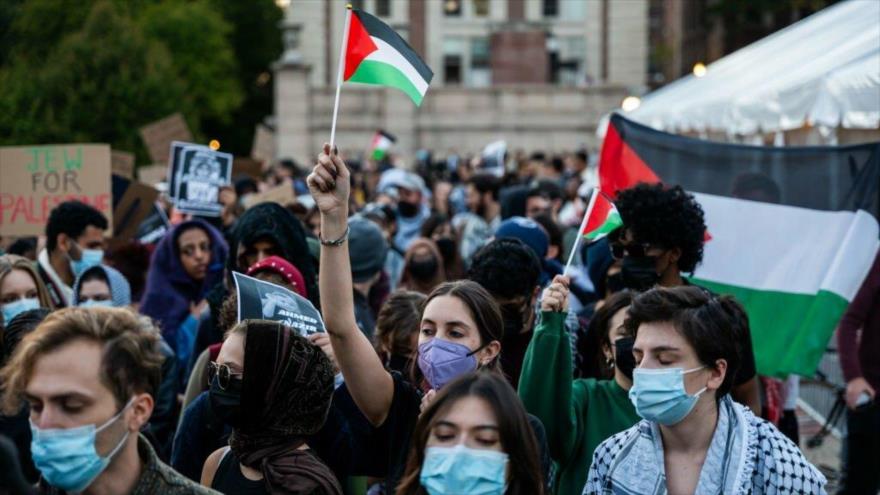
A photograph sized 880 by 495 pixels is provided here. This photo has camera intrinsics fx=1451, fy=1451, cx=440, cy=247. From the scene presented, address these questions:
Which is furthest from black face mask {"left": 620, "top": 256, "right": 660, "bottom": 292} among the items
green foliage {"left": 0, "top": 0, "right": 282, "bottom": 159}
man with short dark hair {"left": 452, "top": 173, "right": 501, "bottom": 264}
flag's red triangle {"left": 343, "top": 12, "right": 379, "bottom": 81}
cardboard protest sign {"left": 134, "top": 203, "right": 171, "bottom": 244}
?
green foliage {"left": 0, "top": 0, "right": 282, "bottom": 159}

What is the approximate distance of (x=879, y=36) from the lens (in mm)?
9406

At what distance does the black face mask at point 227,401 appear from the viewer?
4344 mm

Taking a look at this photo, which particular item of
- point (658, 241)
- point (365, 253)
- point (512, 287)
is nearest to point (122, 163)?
point (365, 253)

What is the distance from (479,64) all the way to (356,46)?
223ft

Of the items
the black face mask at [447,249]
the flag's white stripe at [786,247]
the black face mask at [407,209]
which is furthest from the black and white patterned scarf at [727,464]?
the black face mask at [407,209]

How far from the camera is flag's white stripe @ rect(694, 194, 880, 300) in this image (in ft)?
24.8

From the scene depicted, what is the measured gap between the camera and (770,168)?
26.9 feet

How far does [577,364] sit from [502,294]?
1.46 feet

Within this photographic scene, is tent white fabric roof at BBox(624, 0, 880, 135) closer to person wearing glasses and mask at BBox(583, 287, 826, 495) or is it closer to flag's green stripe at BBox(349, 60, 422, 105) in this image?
flag's green stripe at BBox(349, 60, 422, 105)

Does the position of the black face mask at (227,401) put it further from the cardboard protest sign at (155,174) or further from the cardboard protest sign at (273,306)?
the cardboard protest sign at (155,174)

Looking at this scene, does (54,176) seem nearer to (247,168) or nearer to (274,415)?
(274,415)

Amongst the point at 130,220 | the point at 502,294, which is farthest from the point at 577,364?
A: the point at 130,220

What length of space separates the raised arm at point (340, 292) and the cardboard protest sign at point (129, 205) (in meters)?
7.75

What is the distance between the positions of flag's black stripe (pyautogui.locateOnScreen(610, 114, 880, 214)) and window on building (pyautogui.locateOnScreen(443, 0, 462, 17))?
63159 mm
